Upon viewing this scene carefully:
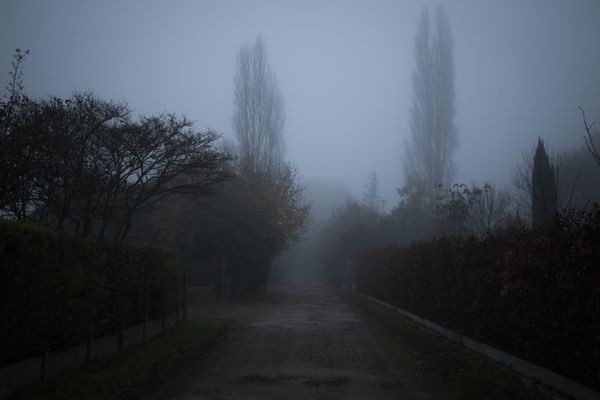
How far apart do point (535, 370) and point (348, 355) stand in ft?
12.4

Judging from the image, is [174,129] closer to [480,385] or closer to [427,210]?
[480,385]

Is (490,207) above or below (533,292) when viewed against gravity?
above

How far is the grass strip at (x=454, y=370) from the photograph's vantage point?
7.34 metres

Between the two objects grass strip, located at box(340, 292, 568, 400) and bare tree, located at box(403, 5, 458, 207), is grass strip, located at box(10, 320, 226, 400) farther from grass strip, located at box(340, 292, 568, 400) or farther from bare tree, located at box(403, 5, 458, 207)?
bare tree, located at box(403, 5, 458, 207)

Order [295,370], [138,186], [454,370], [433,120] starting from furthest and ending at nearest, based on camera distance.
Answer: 1. [433,120]
2. [138,186]
3. [295,370]
4. [454,370]

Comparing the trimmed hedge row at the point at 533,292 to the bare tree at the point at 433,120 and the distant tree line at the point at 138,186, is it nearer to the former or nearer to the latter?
the distant tree line at the point at 138,186

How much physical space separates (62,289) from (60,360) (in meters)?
1.07

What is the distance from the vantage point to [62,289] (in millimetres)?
7977

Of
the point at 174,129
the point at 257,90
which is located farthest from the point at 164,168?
the point at 257,90

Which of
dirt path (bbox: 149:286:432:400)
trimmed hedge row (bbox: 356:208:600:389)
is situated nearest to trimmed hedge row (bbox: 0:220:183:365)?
dirt path (bbox: 149:286:432:400)

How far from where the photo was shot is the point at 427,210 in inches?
2106

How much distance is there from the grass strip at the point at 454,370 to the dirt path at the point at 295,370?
1.24 feet

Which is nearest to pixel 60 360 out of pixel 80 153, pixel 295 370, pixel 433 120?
pixel 295 370

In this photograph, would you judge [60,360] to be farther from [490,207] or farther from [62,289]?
[490,207]
